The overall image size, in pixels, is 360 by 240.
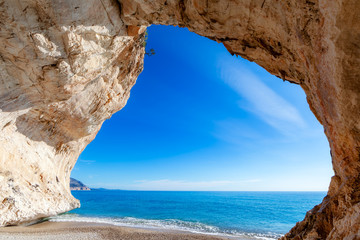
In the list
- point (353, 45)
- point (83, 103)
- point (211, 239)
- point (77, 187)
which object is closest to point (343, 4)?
point (353, 45)

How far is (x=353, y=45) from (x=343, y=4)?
1.96ft

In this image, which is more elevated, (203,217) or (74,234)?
(74,234)

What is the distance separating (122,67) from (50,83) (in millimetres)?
4417

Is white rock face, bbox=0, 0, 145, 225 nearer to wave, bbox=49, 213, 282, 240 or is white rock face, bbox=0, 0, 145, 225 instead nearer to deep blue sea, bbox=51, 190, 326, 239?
wave, bbox=49, 213, 282, 240

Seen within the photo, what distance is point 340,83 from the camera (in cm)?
287

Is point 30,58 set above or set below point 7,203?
above

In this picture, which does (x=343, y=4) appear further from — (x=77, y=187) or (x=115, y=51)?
(x=77, y=187)

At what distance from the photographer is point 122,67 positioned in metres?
11.2

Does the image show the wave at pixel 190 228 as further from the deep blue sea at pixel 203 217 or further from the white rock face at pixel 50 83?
the white rock face at pixel 50 83

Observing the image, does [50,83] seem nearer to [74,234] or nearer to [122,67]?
[122,67]

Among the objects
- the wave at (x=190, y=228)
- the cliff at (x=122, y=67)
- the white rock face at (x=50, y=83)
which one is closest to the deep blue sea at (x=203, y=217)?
the wave at (x=190, y=228)

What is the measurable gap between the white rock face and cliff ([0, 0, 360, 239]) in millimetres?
39

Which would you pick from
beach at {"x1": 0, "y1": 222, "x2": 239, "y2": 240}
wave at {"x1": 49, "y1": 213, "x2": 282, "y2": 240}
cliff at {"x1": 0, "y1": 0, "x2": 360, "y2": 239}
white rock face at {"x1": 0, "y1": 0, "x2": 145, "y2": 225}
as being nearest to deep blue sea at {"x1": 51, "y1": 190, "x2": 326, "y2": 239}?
wave at {"x1": 49, "y1": 213, "x2": 282, "y2": 240}

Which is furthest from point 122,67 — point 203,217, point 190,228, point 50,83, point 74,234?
point 203,217
